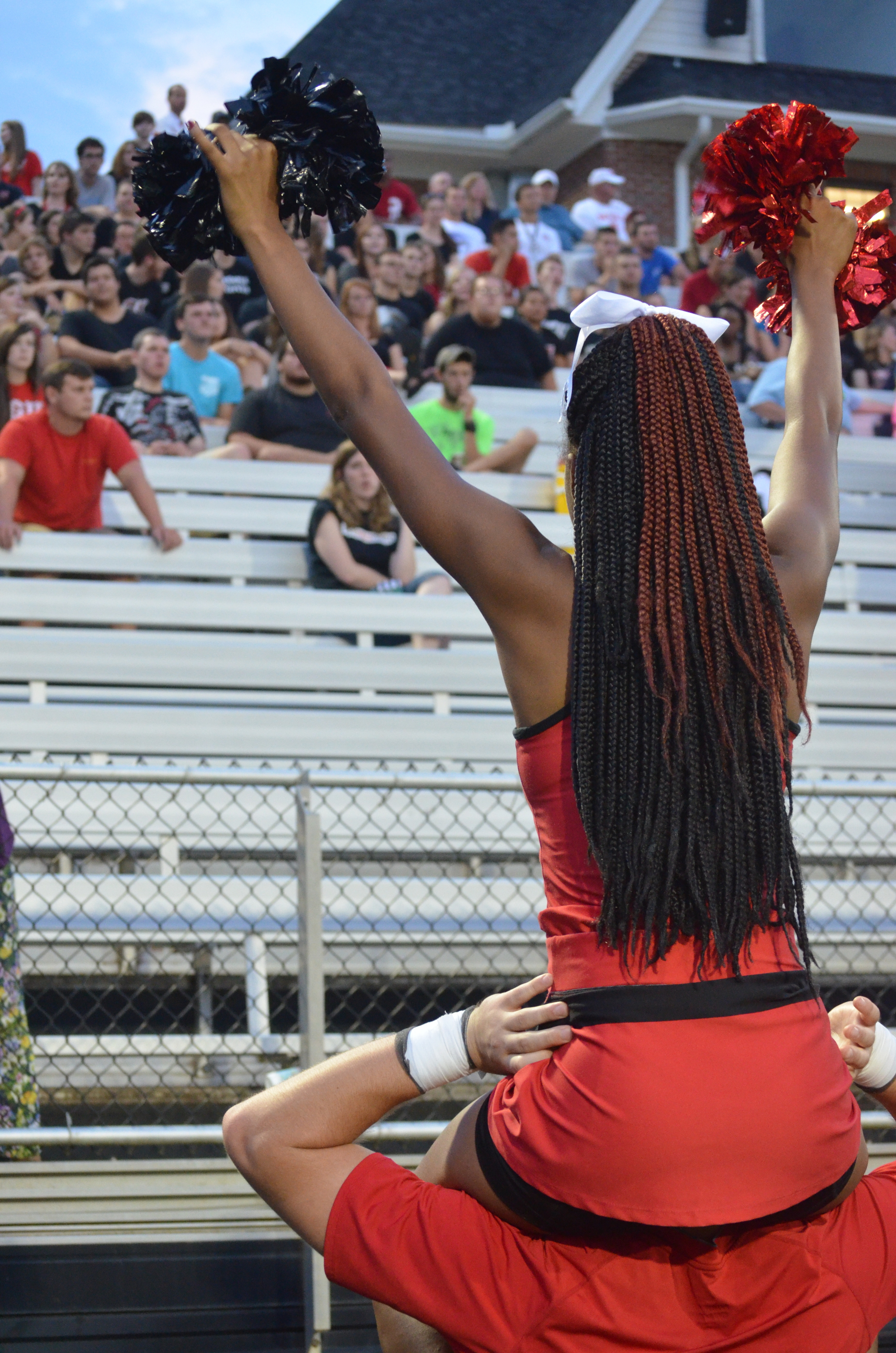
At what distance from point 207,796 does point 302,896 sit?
1723 millimetres

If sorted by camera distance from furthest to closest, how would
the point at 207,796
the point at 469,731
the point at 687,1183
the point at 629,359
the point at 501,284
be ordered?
the point at 501,284, the point at 469,731, the point at 207,796, the point at 629,359, the point at 687,1183

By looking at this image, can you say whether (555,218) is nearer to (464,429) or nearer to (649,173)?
(464,429)

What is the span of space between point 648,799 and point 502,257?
8.50 meters

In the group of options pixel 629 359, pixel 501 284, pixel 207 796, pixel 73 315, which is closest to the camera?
pixel 629 359

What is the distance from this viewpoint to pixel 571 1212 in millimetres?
1211

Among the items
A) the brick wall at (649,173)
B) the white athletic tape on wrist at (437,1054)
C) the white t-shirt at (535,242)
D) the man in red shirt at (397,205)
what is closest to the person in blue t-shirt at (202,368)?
the white t-shirt at (535,242)

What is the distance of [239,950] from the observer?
142 inches

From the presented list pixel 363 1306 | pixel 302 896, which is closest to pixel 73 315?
pixel 302 896

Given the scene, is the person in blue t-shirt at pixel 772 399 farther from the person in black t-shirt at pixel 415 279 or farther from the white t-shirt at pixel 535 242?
Result: the white t-shirt at pixel 535 242

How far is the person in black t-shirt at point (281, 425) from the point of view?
6.16m

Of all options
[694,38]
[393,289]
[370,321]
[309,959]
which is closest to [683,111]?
[694,38]

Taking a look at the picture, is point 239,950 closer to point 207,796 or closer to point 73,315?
point 207,796

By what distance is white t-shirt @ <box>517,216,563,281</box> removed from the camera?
10133mm

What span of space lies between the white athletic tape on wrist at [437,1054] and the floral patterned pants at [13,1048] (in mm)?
1908
